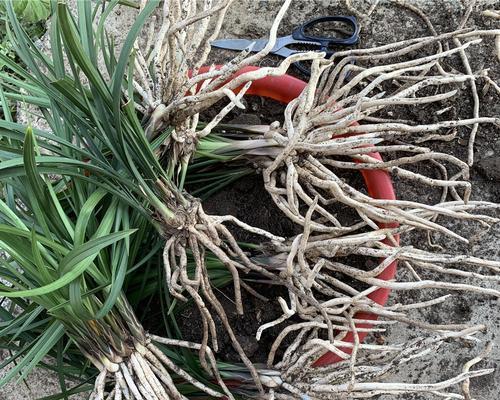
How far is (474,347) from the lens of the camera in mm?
1104

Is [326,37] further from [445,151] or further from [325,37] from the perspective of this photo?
[445,151]

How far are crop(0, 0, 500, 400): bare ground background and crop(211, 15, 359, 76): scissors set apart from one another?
3 centimetres

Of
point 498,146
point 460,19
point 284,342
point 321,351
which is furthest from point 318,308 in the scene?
point 460,19

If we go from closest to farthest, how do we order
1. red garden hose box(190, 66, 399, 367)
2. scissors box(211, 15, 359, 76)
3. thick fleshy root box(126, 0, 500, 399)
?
1. thick fleshy root box(126, 0, 500, 399)
2. red garden hose box(190, 66, 399, 367)
3. scissors box(211, 15, 359, 76)

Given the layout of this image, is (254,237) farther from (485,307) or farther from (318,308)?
(485,307)

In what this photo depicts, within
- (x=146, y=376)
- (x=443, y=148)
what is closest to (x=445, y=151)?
(x=443, y=148)

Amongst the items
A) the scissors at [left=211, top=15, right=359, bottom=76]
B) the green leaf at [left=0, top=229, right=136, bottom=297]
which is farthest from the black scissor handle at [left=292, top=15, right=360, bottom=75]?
the green leaf at [left=0, top=229, right=136, bottom=297]

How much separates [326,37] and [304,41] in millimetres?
52

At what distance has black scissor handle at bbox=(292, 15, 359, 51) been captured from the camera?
3.58 ft

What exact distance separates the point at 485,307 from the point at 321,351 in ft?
1.33

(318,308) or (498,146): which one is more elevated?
(498,146)

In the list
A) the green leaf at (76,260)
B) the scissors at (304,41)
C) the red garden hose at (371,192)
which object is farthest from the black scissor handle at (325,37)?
the green leaf at (76,260)

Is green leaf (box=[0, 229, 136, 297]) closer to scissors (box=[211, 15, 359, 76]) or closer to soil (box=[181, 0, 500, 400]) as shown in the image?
soil (box=[181, 0, 500, 400])

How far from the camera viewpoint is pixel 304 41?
109 cm
